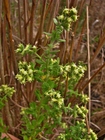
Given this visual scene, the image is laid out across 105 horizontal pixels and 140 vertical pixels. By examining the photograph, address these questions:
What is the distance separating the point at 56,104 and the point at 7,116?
372 mm

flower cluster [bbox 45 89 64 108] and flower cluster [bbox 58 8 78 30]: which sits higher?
flower cluster [bbox 58 8 78 30]

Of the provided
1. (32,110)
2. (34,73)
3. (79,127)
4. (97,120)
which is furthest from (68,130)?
(97,120)

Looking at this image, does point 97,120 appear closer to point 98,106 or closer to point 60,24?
point 98,106

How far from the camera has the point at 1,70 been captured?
3.26 feet

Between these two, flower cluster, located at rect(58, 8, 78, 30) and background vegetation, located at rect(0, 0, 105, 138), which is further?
background vegetation, located at rect(0, 0, 105, 138)

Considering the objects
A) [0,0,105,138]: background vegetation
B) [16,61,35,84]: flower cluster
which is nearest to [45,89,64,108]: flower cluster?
[16,61,35,84]: flower cluster

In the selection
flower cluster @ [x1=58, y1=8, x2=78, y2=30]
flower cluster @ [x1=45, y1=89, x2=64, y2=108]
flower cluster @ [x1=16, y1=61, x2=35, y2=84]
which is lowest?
flower cluster @ [x1=45, y1=89, x2=64, y2=108]

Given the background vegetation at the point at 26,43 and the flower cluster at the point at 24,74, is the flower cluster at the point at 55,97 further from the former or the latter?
the background vegetation at the point at 26,43

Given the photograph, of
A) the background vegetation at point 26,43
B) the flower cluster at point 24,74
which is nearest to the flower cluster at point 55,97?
the flower cluster at point 24,74

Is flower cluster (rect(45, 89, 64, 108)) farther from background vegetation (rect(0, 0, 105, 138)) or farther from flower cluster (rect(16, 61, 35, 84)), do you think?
background vegetation (rect(0, 0, 105, 138))

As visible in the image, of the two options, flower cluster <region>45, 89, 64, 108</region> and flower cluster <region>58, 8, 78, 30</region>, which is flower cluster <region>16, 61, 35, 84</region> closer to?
flower cluster <region>45, 89, 64, 108</region>

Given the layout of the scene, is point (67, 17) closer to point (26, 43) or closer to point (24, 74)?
point (24, 74)

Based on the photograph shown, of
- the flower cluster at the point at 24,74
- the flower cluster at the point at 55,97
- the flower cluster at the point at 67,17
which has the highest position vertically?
the flower cluster at the point at 67,17

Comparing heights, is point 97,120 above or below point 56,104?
below
